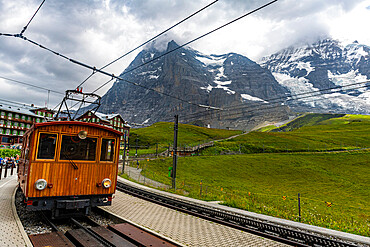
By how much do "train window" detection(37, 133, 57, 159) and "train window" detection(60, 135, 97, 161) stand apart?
322 mm

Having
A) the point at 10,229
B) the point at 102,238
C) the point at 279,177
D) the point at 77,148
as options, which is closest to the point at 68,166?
the point at 77,148

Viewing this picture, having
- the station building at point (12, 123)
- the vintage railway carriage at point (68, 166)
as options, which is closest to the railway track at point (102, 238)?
the vintage railway carriage at point (68, 166)

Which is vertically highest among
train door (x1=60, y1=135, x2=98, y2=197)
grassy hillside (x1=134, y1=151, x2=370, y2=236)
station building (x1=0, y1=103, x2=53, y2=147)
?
station building (x1=0, y1=103, x2=53, y2=147)

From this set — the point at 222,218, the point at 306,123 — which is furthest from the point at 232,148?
the point at 306,123

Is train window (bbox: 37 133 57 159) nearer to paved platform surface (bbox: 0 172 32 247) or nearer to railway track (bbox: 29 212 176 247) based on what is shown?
paved platform surface (bbox: 0 172 32 247)

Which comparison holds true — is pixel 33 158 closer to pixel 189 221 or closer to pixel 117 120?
pixel 189 221

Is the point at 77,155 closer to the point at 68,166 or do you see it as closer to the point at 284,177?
the point at 68,166

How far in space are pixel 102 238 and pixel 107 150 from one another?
161 inches

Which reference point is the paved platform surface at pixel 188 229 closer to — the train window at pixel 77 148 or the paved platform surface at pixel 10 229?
the train window at pixel 77 148

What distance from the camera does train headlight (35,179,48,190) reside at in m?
8.59

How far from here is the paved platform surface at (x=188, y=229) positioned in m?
7.81

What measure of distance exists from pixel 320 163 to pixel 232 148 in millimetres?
21705

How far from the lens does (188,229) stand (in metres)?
9.07

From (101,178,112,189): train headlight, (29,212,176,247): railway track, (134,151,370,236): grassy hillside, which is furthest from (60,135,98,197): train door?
(134,151,370,236): grassy hillside
